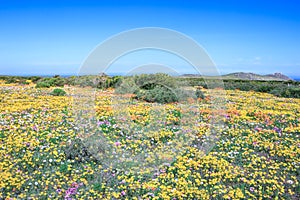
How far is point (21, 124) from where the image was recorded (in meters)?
10.3

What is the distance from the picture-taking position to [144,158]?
25.7ft

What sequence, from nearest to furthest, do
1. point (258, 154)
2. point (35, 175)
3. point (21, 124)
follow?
point (35, 175) → point (258, 154) → point (21, 124)

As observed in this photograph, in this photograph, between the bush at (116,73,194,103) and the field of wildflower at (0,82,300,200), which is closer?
the field of wildflower at (0,82,300,200)

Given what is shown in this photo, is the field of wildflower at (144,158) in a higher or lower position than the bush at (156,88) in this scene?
lower

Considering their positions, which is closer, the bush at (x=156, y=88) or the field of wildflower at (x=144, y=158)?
the field of wildflower at (x=144, y=158)

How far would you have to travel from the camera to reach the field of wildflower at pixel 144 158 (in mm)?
6191

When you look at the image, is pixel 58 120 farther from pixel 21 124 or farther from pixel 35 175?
pixel 35 175

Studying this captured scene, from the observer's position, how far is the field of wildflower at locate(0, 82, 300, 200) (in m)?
6.19

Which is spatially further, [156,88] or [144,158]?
[156,88]

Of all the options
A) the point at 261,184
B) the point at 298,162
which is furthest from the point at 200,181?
the point at 298,162

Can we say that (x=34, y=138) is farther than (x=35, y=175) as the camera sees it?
Yes

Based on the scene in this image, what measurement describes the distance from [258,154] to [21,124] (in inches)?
346

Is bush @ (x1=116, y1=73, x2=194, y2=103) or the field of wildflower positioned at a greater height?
bush @ (x1=116, y1=73, x2=194, y2=103)

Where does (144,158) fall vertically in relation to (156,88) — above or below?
below
